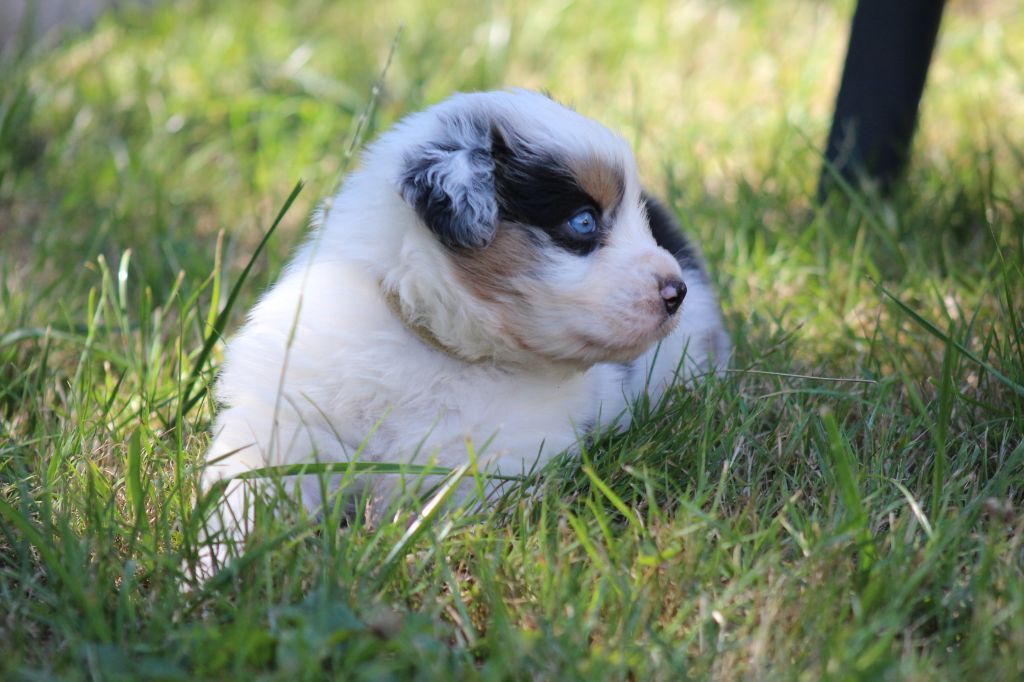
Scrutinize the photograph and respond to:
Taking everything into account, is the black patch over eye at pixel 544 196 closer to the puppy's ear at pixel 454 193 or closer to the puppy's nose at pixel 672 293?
the puppy's ear at pixel 454 193

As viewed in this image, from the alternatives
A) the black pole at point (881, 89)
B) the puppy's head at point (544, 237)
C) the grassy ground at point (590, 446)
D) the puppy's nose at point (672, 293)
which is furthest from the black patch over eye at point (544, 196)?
the black pole at point (881, 89)

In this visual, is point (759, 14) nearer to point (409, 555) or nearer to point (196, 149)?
point (196, 149)

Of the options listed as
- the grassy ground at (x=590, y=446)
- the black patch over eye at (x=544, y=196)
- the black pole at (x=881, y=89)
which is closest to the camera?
the grassy ground at (x=590, y=446)

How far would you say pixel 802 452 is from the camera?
2605mm

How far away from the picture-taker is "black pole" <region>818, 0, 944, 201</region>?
4.07 metres

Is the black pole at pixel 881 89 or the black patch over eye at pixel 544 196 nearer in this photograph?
the black patch over eye at pixel 544 196

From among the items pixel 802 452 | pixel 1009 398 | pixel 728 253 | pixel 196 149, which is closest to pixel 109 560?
pixel 802 452

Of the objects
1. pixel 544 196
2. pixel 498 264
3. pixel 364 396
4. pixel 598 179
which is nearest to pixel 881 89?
pixel 598 179

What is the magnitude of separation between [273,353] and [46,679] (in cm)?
98

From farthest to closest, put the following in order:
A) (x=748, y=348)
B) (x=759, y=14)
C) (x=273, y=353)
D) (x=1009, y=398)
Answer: (x=759, y=14), (x=748, y=348), (x=1009, y=398), (x=273, y=353)

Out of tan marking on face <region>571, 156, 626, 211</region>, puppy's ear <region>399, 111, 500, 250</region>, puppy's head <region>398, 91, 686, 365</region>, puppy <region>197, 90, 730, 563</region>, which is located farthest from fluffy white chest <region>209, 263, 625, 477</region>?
tan marking on face <region>571, 156, 626, 211</region>

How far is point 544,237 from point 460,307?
25 cm

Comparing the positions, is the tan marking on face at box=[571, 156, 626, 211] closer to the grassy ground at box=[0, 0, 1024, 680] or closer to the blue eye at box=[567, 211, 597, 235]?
the blue eye at box=[567, 211, 597, 235]

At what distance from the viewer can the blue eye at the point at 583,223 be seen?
97.4 inches
